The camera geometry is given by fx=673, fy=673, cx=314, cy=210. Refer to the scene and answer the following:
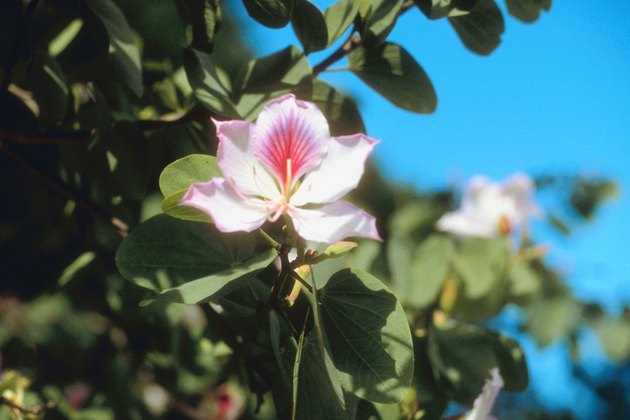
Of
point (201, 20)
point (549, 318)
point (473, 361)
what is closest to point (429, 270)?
point (473, 361)

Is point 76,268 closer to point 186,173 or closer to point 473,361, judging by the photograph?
point 186,173

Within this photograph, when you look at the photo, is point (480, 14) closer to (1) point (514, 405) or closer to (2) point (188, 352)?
(2) point (188, 352)

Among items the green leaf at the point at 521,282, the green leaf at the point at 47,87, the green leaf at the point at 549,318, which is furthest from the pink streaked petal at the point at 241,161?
the green leaf at the point at 549,318

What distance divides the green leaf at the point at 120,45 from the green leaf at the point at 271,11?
196mm

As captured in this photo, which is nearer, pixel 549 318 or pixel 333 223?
pixel 333 223

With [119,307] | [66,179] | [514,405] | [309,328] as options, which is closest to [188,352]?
[119,307]

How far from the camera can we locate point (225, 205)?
51 centimetres

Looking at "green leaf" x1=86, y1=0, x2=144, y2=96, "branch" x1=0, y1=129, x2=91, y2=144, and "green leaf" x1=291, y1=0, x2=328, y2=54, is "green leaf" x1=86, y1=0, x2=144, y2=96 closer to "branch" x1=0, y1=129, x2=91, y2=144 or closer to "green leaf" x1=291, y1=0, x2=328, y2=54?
"branch" x1=0, y1=129, x2=91, y2=144

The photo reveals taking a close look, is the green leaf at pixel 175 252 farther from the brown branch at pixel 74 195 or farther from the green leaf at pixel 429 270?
the green leaf at pixel 429 270

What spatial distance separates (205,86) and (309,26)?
0.12 m

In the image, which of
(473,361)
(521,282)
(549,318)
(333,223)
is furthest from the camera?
(549,318)

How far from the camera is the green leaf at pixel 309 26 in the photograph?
0.67 meters

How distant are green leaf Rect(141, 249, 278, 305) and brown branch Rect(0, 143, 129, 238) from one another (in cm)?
26

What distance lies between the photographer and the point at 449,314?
A: 3.67 feet
